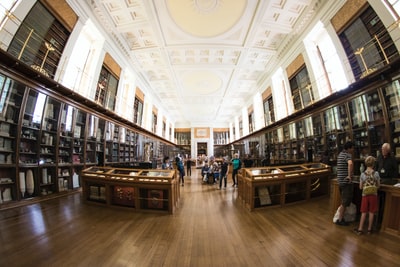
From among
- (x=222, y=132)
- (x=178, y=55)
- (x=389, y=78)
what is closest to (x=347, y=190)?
(x=389, y=78)

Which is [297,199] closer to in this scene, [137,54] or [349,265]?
[349,265]

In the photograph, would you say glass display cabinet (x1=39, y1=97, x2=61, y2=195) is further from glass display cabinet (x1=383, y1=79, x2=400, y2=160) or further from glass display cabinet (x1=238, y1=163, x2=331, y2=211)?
glass display cabinet (x1=383, y1=79, x2=400, y2=160)

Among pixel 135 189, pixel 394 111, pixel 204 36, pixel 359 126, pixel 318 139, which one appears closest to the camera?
pixel 135 189

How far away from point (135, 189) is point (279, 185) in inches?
130

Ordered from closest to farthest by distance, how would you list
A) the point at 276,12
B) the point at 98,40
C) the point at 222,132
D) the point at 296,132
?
1. the point at 276,12
2. the point at 98,40
3. the point at 296,132
4. the point at 222,132

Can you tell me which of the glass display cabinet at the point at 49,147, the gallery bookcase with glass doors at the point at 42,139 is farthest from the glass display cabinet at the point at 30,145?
the glass display cabinet at the point at 49,147

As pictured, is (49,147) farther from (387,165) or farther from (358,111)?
(358,111)

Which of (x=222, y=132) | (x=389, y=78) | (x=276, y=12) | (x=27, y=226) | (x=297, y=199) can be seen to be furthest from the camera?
(x=222, y=132)

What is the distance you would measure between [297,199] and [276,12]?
669cm

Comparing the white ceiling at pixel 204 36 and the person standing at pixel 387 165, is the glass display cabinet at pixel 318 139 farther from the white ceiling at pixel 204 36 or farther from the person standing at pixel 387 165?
the white ceiling at pixel 204 36

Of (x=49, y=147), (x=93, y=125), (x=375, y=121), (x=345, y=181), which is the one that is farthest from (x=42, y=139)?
(x=375, y=121)

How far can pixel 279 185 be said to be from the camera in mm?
3861

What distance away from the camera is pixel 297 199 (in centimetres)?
408

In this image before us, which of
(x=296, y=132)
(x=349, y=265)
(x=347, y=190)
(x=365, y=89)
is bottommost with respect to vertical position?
(x=349, y=265)
